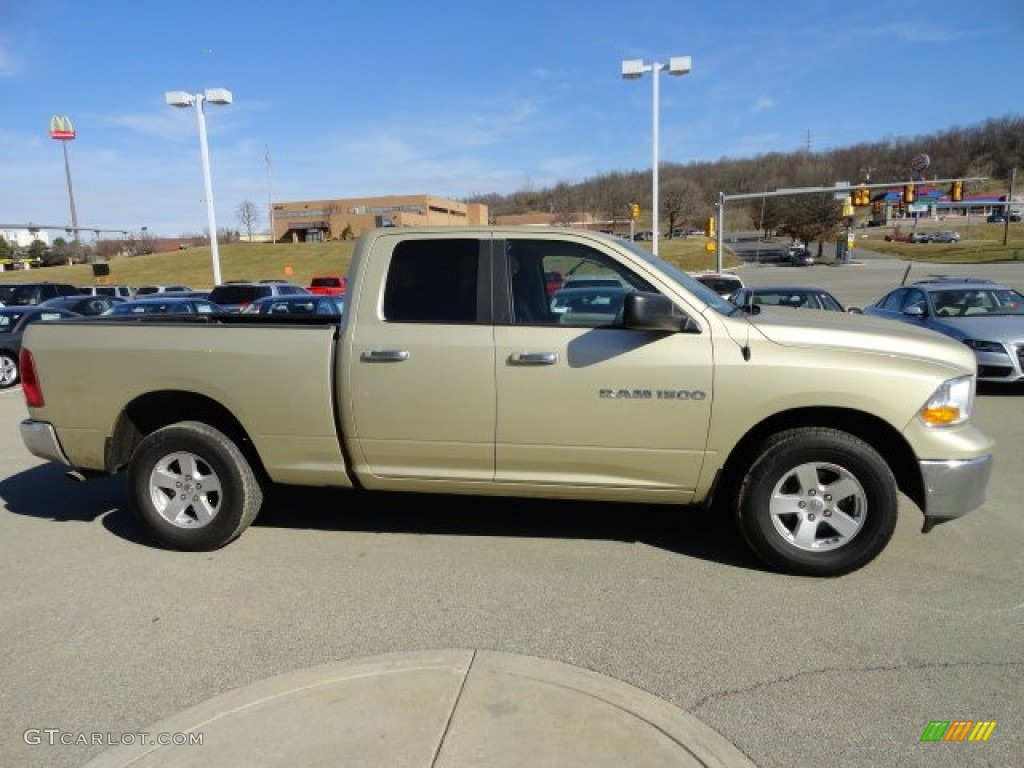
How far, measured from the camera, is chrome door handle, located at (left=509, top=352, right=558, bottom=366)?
3.88 meters

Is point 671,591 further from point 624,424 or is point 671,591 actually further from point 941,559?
point 941,559

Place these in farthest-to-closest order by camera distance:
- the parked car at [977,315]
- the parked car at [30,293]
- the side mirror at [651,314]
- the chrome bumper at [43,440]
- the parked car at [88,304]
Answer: the parked car at [30,293] < the parked car at [88,304] < the parked car at [977,315] < the chrome bumper at [43,440] < the side mirror at [651,314]

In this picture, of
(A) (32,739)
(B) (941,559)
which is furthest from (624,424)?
(A) (32,739)

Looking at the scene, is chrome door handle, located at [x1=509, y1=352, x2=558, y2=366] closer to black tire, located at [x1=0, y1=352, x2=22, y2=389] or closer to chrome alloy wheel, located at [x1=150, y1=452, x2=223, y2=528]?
chrome alloy wheel, located at [x1=150, y1=452, x2=223, y2=528]

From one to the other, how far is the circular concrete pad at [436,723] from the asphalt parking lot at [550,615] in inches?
4.1

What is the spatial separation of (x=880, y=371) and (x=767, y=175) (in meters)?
109

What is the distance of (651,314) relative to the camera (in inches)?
145

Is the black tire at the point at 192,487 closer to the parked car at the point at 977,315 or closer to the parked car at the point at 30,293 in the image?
the parked car at the point at 977,315

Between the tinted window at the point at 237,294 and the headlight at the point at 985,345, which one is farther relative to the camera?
the tinted window at the point at 237,294

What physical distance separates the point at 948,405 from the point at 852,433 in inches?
19.1

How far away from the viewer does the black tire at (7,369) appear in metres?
12.2

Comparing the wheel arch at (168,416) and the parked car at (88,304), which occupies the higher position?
the parked car at (88,304)

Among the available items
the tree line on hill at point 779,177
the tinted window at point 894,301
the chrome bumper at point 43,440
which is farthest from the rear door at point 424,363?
the tree line on hill at point 779,177

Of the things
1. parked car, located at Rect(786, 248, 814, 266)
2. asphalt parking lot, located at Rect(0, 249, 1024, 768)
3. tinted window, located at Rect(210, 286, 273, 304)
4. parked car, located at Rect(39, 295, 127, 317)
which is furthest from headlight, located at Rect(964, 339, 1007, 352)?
parked car, located at Rect(786, 248, 814, 266)
